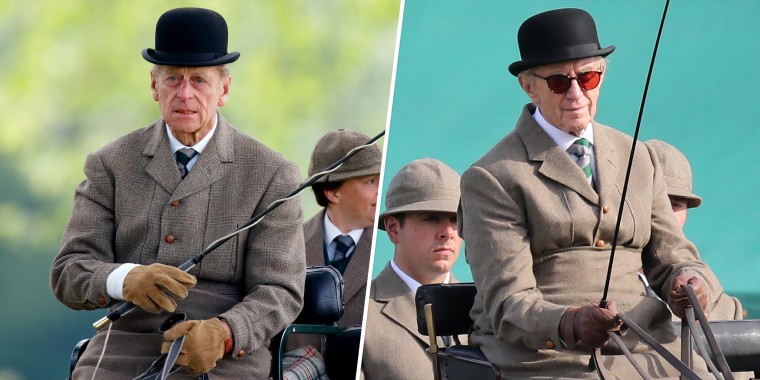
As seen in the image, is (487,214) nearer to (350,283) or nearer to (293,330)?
(293,330)

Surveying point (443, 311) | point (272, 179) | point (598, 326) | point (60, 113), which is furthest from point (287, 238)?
point (60, 113)

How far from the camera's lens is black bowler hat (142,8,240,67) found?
568 cm

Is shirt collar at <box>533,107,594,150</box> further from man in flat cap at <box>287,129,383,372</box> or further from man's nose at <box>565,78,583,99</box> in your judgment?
man in flat cap at <box>287,129,383,372</box>

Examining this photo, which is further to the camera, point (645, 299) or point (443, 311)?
point (443, 311)

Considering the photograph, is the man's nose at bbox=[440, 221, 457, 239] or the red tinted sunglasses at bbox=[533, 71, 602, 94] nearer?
the red tinted sunglasses at bbox=[533, 71, 602, 94]

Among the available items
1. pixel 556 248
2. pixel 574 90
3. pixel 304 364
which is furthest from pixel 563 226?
pixel 304 364

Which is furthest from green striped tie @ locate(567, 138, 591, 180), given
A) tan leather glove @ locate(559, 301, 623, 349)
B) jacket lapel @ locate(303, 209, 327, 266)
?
jacket lapel @ locate(303, 209, 327, 266)

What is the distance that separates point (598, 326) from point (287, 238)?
1238 millimetres

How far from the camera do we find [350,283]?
7031 mm

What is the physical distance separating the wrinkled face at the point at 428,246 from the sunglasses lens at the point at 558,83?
1573 mm

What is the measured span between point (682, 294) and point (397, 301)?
1980mm

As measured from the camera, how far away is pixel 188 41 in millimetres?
5691

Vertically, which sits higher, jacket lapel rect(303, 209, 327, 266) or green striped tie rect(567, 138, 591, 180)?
green striped tie rect(567, 138, 591, 180)

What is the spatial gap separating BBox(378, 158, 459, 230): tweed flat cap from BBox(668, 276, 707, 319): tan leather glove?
1734 mm
